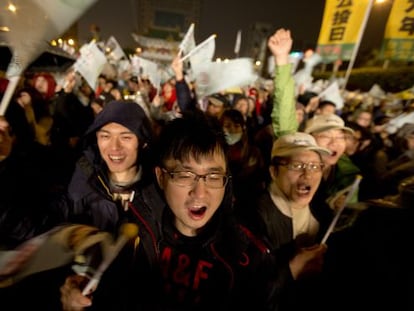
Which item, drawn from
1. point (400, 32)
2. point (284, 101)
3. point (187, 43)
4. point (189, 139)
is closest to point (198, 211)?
point (189, 139)

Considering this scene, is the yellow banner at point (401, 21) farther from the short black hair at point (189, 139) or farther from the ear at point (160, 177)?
the ear at point (160, 177)

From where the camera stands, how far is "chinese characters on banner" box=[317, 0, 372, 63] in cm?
635

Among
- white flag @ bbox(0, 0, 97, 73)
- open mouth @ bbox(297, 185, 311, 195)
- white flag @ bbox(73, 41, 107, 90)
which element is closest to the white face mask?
open mouth @ bbox(297, 185, 311, 195)

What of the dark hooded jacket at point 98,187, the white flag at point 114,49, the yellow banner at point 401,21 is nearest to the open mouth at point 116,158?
the dark hooded jacket at point 98,187

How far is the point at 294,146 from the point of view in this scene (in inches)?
88.7

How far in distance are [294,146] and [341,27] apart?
5.62m

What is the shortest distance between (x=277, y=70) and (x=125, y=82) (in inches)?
383

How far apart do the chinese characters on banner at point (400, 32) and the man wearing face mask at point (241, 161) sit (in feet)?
12.5

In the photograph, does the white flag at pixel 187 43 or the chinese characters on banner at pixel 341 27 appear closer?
the white flag at pixel 187 43

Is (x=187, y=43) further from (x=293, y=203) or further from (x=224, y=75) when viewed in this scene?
(x=293, y=203)

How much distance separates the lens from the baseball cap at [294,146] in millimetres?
2225

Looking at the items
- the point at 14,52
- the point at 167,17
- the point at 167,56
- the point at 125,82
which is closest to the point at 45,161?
the point at 14,52

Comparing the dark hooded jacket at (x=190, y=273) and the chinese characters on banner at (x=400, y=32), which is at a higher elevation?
the chinese characters on banner at (x=400, y=32)

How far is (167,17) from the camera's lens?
8794 cm
